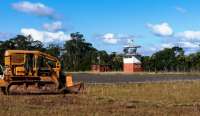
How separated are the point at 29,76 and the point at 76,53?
354 feet

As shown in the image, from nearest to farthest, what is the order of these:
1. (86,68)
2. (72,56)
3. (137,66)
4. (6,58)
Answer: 1. (6,58)
2. (137,66)
3. (86,68)
4. (72,56)

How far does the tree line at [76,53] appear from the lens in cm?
11819

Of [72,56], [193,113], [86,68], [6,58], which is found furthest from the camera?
[72,56]

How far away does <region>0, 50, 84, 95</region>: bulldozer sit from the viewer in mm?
30750

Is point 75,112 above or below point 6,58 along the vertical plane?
below

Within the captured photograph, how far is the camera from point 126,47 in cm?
12356

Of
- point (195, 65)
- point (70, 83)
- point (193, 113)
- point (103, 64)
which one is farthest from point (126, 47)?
point (193, 113)

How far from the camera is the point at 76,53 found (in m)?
139

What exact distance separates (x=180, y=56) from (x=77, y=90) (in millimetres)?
97669

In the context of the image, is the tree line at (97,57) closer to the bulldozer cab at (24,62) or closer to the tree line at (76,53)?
the tree line at (76,53)

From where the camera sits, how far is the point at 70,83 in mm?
32219

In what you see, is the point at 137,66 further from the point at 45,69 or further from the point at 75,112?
the point at 75,112

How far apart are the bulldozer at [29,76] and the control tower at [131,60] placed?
8317cm

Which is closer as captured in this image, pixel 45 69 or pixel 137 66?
pixel 45 69
